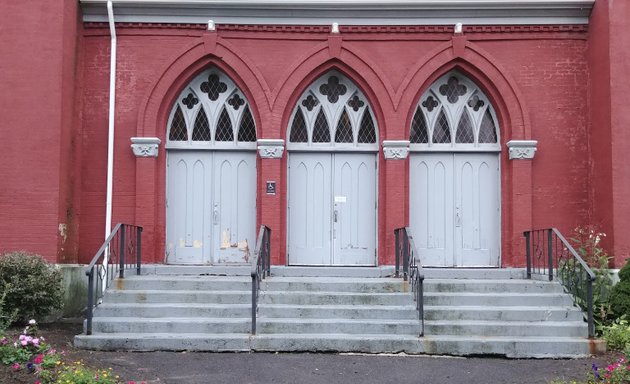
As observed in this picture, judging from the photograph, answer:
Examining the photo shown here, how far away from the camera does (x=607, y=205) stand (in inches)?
424

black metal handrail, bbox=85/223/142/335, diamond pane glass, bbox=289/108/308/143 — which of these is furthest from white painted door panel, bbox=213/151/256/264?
black metal handrail, bbox=85/223/142/335

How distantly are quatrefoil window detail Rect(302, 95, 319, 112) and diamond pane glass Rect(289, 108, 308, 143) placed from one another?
0.53 feet

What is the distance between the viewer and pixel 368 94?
11.8 m

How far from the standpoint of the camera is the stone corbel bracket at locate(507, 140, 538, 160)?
37.3 ft

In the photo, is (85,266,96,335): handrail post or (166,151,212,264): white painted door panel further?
(166,151,212,264): white painted door panel

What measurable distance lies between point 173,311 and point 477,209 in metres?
5.74

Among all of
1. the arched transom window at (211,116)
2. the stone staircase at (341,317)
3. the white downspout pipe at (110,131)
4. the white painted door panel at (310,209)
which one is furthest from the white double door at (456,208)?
the white downspout pipe at (110,131)

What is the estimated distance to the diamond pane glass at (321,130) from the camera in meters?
12.0

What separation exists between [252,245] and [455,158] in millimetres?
3965

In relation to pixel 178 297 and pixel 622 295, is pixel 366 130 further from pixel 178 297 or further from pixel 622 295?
pixel 622 295

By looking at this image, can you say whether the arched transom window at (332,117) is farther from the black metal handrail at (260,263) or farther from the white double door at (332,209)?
the black metal handrail at (260,263)

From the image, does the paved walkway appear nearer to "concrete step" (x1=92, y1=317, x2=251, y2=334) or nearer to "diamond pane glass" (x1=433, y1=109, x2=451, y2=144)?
"concrete step" (x1=92, y1=317, x2=251, y2=334)

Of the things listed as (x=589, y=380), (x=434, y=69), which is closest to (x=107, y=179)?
(x=434, y=69)

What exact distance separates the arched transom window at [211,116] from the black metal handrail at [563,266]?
519cm
